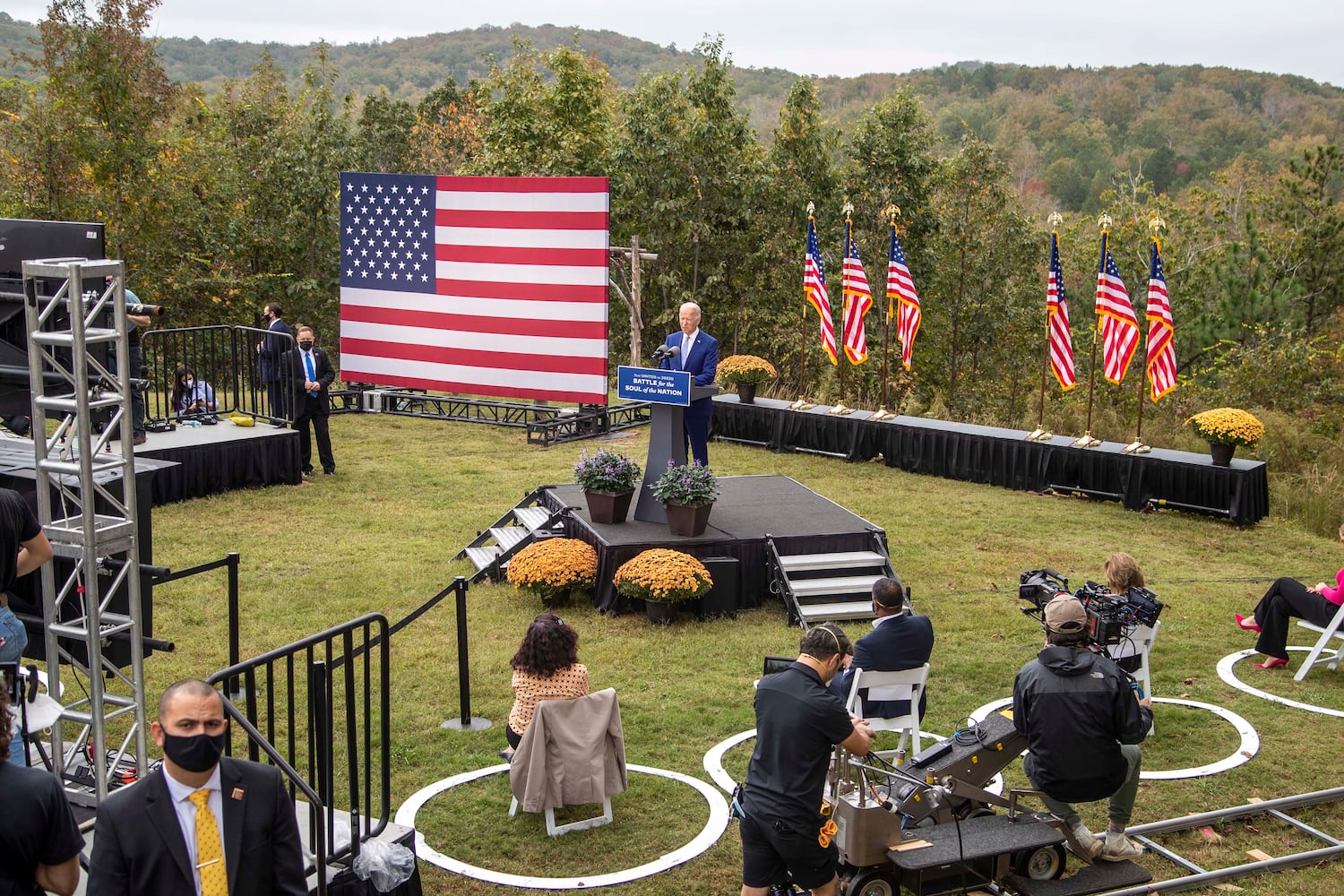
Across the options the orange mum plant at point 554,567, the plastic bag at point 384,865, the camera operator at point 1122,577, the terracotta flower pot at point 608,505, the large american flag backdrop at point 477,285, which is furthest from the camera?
the large american flag backdrop at point 477,285

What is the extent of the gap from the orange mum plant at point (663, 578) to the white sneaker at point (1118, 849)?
15.1ft

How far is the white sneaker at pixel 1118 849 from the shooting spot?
5.94 metres

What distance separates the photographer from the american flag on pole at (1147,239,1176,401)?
14219 millimetres

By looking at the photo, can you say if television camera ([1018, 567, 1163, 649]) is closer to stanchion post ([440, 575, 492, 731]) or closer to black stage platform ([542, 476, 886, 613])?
stanchion post ([440, 575, 492, 731])

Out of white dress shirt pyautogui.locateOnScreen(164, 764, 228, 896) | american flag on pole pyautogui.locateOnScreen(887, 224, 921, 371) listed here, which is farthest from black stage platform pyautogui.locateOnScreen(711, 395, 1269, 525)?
white dress shirt pyautogui.locateOnScreen(164, 764, 228, 896)

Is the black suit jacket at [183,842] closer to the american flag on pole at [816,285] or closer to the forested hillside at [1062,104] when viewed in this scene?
the american flag on pole at [816,285]

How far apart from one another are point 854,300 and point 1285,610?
8642 mm

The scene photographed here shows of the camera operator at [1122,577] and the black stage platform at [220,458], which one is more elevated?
the camera operator at [1122,577]

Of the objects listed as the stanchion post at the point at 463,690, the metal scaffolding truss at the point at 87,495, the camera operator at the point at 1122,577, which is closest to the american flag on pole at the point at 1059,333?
the camera operator at the point at 1122,577

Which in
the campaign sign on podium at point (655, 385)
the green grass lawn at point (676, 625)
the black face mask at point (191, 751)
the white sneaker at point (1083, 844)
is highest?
the campaign sign on podium at point (655, 385)

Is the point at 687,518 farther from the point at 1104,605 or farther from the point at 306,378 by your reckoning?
the point at 306,378

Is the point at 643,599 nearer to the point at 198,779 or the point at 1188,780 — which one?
the point at 1188,780

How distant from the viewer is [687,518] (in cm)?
1090

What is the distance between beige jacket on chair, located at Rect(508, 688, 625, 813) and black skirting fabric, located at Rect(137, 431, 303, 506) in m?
8.23
